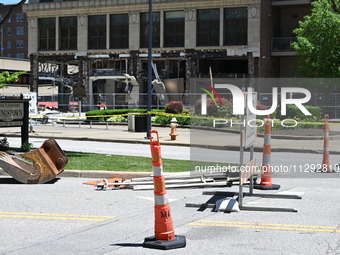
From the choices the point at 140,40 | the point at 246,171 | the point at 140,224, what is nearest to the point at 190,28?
the point at 140,40

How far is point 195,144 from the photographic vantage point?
26.1 meters

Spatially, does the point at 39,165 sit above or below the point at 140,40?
below

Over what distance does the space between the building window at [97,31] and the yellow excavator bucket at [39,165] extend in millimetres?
46789

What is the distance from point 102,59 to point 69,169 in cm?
4570

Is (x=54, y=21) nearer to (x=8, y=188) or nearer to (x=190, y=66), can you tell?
Result: (x=190, y=66)

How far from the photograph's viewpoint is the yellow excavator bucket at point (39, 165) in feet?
43.7

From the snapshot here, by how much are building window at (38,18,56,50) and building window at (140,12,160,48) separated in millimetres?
9353

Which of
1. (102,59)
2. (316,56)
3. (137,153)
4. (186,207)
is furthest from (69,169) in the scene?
(102,59)

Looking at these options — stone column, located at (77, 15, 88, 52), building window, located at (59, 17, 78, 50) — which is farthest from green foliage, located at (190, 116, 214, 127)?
building window, located at (59, 17, 78, 50)

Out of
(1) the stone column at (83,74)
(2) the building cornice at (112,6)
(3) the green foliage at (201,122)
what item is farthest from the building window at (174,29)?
(3) the green foliage at (201,122)

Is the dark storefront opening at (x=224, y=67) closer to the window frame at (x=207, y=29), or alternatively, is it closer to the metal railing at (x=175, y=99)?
the window frame at (x=207, y=29)

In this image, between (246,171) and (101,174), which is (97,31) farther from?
(246,171)

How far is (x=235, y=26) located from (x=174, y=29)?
5510 mm

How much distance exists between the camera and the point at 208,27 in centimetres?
5506
